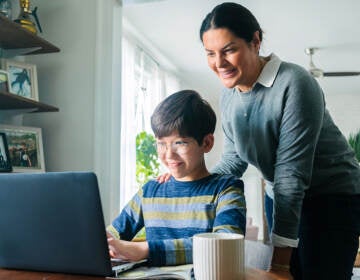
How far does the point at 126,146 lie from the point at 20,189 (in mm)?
3157

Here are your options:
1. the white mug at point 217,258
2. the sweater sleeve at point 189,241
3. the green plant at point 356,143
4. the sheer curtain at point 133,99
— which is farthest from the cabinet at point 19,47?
the green plant at point 356,143

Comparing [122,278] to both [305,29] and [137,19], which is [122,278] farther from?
[305,29]

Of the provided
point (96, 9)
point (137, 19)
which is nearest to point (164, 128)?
point (96, 9)

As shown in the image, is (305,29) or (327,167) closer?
(327,167)

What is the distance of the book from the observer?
73 centimetres

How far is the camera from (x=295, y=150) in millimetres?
1007

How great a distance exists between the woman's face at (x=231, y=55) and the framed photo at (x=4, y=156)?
110 cm

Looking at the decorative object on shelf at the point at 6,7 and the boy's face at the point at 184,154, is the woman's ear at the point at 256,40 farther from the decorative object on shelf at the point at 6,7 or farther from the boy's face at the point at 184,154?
the decorative object on shelf at the point at 6,7

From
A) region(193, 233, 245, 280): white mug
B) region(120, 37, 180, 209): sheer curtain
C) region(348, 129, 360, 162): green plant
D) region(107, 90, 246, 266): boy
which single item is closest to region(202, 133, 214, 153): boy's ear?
region(107, 90, 246, 266): boy

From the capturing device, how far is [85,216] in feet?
2.34

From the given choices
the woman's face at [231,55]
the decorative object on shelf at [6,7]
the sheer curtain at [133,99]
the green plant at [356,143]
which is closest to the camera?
the woman's face at [231,55]

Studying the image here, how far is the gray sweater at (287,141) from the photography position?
0.99m

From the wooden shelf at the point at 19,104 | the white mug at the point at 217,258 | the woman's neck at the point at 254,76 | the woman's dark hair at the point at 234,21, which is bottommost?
the white mug at the point at 217,258

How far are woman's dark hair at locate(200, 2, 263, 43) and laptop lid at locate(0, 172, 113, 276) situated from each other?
582mm
